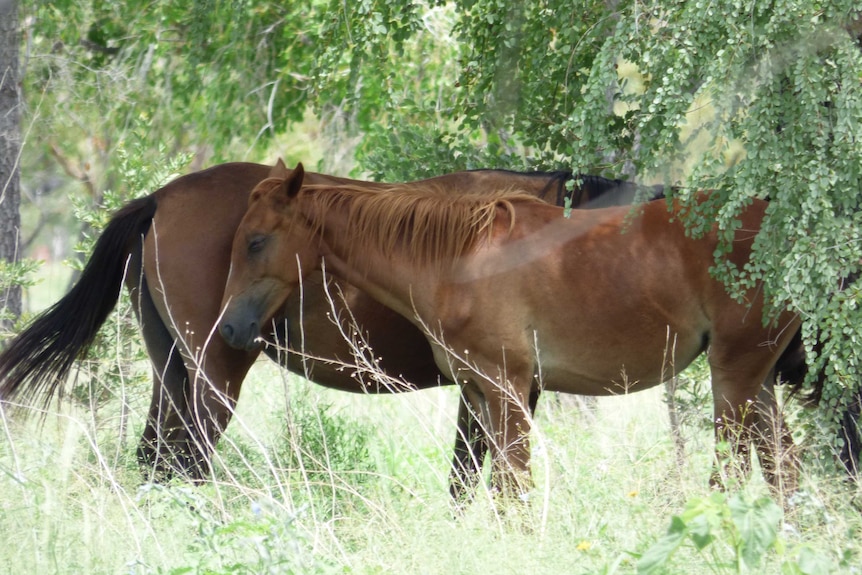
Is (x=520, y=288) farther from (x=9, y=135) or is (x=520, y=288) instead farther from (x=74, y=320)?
(x=9, y=135)

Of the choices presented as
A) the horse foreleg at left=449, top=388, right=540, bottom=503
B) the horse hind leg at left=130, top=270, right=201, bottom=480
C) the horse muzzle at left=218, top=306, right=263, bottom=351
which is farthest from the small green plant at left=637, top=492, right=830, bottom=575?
the horse hind leg at left=130, top=270, right=201, bottom=480

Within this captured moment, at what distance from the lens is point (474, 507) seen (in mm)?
3924

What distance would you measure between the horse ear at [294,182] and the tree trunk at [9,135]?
8.31 ft

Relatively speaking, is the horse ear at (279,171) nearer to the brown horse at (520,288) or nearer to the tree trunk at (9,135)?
the brown horse at (520,288)

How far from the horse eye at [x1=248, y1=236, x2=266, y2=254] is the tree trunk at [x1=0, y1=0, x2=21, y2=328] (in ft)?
7.75

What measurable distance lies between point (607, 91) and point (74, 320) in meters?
3.61

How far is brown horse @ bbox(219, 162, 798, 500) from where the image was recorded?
4.68 metres

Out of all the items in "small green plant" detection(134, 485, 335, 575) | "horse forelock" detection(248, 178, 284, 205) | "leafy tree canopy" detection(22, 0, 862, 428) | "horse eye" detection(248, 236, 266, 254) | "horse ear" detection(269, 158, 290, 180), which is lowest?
"small green plant" detection(134, 485, 335, 575)

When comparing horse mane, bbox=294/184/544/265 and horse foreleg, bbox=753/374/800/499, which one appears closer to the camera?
horse foreleg, bbox=753/374/800/499

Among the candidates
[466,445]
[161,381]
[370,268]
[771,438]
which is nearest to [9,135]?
[161,381]

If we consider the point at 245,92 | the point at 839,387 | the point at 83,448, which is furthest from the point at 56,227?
the point at 839,387

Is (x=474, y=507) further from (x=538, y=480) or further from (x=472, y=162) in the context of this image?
A: (x=472, y=162)

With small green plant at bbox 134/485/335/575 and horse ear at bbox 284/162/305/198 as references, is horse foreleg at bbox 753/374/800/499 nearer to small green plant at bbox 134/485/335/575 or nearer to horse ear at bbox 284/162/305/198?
small green plant at bbox 134/485/335/575

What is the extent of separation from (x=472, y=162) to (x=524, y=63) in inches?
29.4
